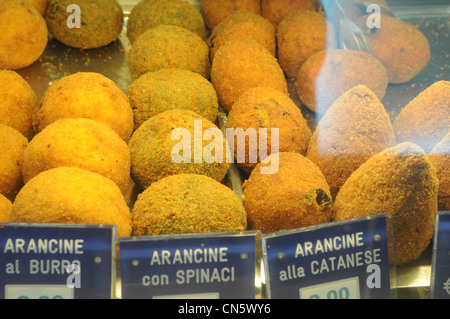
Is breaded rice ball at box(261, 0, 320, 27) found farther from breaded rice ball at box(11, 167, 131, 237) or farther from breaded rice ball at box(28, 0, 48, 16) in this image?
breaded rice ball at box(11, 167, 131, 237)

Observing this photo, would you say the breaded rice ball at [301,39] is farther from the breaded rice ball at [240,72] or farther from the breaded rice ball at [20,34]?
the breaded rice ball at [20,34]

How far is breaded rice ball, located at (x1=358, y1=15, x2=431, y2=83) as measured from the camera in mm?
2100

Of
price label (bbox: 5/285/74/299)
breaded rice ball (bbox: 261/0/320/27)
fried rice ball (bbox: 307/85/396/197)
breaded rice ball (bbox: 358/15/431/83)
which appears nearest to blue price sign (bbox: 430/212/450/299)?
fried rice ball (bbox: 307/85/396/197)

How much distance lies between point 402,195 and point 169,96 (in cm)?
93

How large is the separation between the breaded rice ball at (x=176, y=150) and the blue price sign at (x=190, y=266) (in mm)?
500

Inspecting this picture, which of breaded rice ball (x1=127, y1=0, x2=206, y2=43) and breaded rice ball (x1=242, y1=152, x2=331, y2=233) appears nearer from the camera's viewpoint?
breaded rice ball (x1=242, y1=152, x2=331, y2=233)

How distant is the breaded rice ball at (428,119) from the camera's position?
1542 mm

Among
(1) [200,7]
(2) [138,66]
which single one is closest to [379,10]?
(1) [200,7]

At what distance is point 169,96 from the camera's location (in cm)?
177

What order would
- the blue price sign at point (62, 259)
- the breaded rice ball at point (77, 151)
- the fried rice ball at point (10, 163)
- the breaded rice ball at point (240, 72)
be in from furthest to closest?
1. the breaded rice ball at point (240, 72)
2. the fried rice ball at point (10, 163)
3. the breaded rice ball at point (77, 151)
4. the blue price sign at point (62, 259)

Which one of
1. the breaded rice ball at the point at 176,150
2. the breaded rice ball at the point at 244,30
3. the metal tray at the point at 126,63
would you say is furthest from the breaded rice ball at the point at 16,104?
the breaded rice ball at the point at 244,30

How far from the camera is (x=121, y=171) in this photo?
144cm

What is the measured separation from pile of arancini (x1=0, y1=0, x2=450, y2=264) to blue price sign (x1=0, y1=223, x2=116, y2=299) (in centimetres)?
14
